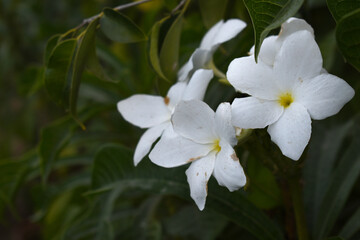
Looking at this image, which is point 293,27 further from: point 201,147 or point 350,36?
point 201,147

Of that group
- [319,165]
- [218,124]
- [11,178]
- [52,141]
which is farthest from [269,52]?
[11,178]

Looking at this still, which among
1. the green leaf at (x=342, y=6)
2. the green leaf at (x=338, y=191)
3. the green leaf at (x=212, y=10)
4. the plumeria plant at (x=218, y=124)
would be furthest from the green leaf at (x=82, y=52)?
the green leaf at (x=338, y=191)

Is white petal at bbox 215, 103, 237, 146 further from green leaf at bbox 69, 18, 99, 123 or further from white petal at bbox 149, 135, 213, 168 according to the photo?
green leaf at bbox 69, 18, 99, 123

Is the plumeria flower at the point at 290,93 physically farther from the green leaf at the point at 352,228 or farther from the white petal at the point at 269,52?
the green leaf at the point at 352,228

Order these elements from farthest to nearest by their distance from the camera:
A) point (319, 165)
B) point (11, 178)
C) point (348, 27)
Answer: point (11, 178) < point (319, 165) < point (348, 27)

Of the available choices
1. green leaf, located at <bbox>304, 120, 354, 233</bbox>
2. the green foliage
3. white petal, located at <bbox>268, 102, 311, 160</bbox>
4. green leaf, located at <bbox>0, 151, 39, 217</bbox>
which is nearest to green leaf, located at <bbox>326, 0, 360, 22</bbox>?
the green foliage

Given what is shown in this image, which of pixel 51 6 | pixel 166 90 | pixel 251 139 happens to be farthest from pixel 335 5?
pixel 51 6

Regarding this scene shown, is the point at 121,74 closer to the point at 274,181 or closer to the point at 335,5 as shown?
the point at 274,181
